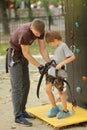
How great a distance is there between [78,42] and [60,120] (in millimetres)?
1305

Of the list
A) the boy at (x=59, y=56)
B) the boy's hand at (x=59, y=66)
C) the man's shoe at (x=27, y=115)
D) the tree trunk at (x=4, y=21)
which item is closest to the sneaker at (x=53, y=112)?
the boy at (x=59, y=56)

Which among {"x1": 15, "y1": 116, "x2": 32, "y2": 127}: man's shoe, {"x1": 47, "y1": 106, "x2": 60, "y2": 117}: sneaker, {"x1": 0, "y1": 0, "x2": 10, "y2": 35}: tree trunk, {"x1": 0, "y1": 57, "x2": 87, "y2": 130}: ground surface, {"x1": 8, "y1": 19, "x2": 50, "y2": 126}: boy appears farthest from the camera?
{"x1": 0, "y1": 0, "x2": 10, "y2": 35}: tree trunk

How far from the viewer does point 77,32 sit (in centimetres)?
707

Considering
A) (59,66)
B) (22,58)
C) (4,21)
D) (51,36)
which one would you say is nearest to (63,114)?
(59,66)

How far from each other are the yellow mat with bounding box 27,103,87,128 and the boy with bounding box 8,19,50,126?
0.26 m

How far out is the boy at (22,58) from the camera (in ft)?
20.6

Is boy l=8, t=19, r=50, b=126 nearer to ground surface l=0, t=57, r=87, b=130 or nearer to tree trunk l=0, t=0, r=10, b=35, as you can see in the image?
ground surface l=0, t=57, r=87, b=130

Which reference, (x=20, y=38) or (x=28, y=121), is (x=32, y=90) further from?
(x=20, y=38)

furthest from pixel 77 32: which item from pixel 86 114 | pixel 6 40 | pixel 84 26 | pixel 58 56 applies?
pixel 6 40

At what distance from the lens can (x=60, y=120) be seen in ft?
21.5

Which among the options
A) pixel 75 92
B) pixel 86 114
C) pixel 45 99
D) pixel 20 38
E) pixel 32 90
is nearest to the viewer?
pixel 20 38

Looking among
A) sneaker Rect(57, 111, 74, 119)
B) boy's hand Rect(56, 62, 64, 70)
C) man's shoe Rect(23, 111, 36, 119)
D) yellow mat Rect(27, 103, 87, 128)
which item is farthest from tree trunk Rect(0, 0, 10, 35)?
boy's hand Rect(56, 62, 64, 70)

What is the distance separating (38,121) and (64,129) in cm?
58

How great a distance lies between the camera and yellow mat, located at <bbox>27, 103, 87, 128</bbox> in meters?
6.42
